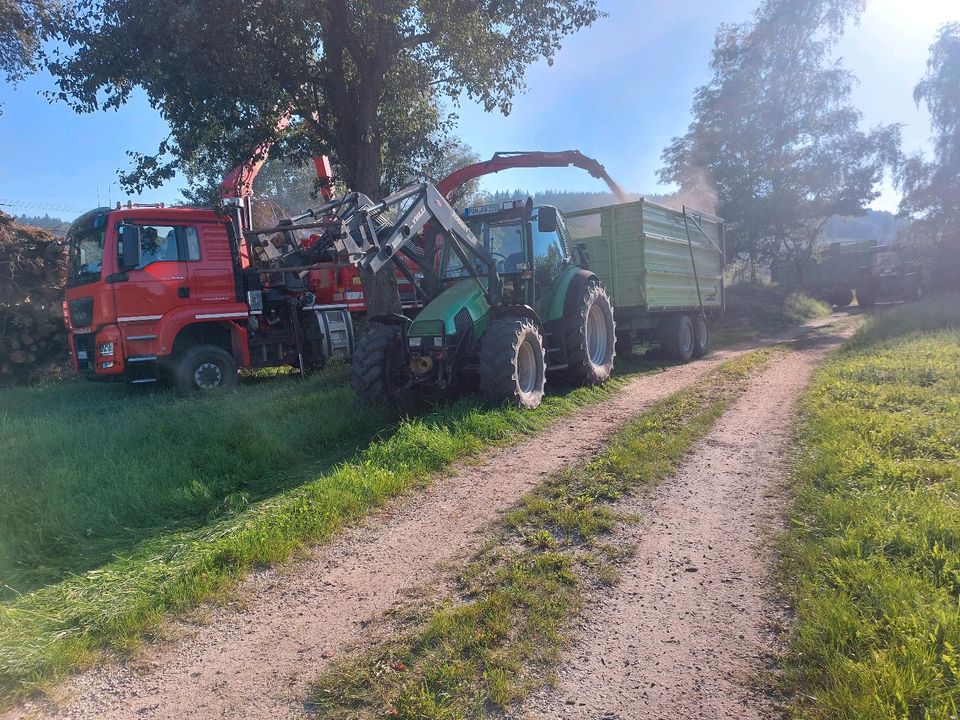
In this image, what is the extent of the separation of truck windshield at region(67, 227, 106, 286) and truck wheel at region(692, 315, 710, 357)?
1135 centimetres

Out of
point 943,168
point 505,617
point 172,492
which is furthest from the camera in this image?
point 943,168

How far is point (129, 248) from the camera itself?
9.27 metres

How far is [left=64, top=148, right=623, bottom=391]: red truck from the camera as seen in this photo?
9.29 m

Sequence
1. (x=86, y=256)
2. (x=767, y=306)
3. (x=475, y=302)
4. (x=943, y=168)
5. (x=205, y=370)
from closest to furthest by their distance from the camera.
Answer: (x=475, y=302)
(x=86, y=256)
(x=205, y=370)
(x=767, y=306)
(x=943, y=168)

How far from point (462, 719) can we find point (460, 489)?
285 cm

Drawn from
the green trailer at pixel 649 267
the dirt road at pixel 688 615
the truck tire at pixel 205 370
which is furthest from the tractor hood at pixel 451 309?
the truck tire at pixel 205 370

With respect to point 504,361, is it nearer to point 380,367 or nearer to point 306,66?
point 380,367

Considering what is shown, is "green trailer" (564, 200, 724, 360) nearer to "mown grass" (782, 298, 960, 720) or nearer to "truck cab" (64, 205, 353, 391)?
"mown grass" (782, 298, 960, 720)

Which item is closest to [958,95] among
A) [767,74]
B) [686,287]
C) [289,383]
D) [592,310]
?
[767,74]

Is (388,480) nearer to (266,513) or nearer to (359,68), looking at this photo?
(266,513)

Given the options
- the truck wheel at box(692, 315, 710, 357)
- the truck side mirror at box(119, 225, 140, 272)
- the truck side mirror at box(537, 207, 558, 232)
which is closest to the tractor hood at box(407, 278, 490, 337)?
the truck side mirror at box(537, 207, 558, 232)

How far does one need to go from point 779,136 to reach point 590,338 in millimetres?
21000

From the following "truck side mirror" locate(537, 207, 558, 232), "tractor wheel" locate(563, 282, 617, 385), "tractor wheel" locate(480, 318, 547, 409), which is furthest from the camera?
"tractor wheel" locate(563, 282, 617, 385)

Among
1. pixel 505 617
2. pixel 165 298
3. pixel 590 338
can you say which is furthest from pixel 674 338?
pixel 505 617
